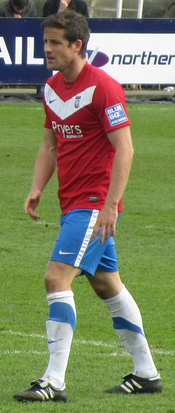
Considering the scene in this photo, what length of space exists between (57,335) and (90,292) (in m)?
2.56

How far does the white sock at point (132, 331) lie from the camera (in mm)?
4168

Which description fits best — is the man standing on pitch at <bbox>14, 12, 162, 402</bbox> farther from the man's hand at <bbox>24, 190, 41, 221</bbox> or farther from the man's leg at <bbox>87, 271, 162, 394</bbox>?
the man's hand at <bbox>24, 190, 41, 221</bbox>

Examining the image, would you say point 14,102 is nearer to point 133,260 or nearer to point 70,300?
point 133,260

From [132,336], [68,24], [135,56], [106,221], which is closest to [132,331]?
[132,336]

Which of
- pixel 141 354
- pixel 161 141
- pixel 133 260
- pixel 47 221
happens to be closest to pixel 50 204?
pixel 47 221

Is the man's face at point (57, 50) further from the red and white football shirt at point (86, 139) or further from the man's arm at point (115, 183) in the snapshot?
the man's arm at point (115, 183)

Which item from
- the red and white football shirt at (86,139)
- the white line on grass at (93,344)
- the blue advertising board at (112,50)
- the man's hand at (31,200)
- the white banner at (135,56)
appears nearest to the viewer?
the red and white football shirt at (86,139)

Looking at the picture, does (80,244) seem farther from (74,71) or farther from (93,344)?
(93,344)

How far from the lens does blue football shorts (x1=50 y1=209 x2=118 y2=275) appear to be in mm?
3895

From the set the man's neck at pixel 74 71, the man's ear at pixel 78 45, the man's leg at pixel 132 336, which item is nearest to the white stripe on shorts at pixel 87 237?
the man's leg at pixel 132 336

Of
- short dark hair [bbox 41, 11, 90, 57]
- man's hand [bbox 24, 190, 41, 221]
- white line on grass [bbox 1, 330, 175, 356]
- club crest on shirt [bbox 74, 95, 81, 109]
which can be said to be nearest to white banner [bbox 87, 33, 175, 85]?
white line on grass [bbox 1, 330, 175, 356]

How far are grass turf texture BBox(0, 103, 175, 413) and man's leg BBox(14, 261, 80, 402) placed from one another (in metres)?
0.06

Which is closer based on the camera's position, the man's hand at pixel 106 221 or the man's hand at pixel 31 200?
the man's hand at pixel 106 221

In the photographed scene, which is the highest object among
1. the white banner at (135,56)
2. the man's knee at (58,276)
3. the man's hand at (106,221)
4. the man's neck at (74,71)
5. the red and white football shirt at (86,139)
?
the man's neck at (74,71)
